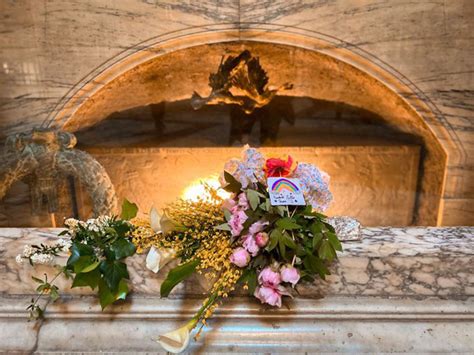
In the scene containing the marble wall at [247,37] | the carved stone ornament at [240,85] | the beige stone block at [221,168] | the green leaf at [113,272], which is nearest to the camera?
the green leaf at [113,272]

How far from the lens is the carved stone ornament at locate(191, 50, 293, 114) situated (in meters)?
2.33

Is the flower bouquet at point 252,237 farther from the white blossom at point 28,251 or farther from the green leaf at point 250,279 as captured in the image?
the white blossom at point 28,251

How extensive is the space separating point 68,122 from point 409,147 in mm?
1980

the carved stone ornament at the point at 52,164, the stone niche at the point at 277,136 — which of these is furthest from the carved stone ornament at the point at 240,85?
the carved stone ornament at the point at 52,164

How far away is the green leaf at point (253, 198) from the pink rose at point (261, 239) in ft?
0.24

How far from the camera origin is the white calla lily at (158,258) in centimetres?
122

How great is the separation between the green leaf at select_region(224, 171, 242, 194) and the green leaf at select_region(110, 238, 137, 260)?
1.11 feet

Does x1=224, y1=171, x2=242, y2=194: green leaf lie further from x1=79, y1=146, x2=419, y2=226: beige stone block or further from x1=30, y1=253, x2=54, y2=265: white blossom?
x1=79, y1=146, x2=419, y2=226: beige stone block

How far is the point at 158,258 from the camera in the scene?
1.22 meters

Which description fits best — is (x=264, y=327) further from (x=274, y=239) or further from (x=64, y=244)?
(x=64, y=244)

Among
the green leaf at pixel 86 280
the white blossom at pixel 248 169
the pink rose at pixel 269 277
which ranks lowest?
the green leaf at pixel 86 280

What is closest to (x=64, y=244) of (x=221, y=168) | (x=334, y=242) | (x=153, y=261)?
(x=153, y=261)

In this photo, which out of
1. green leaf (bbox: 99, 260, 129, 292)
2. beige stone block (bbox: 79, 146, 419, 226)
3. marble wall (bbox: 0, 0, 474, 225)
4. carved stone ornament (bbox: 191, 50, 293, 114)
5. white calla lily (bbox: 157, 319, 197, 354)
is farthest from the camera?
beige stone block (bbox: 79, 146, 419, 226)

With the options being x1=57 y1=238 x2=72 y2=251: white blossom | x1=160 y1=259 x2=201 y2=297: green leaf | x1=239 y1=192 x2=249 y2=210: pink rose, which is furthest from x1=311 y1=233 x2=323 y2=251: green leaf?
x1=57 y1=238 x2=72 y2=251: white blossom
